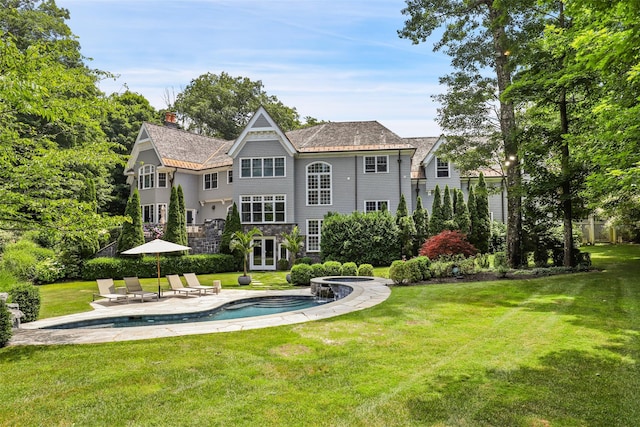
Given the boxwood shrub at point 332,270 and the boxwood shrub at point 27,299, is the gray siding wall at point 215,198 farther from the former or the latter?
the boxwood shrub at point 27,299

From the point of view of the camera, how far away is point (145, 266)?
23.2m

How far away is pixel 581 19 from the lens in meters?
8.45

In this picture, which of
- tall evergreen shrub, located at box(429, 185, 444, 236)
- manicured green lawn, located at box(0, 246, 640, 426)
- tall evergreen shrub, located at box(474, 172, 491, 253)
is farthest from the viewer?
tall evergreen shrub, located at box(474, 172, 491, 253)

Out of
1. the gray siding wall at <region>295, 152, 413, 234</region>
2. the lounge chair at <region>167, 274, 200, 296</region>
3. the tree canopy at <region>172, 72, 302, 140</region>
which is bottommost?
the lounge chair at <region>167, 274, 200, 296</region>

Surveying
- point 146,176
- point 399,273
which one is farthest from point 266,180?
point 399,273

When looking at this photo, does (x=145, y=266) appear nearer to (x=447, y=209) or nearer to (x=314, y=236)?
(x=314, y=236)

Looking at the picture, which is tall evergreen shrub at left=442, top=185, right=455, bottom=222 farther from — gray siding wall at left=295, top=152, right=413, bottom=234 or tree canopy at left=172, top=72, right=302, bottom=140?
tree canopy at left=172, top=72, right=302, bottom=140

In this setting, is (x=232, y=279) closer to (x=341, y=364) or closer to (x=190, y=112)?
(x=341, y=364)

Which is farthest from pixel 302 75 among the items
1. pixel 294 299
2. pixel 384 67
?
pixel 294 299

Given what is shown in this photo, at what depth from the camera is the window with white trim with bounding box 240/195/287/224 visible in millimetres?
27734

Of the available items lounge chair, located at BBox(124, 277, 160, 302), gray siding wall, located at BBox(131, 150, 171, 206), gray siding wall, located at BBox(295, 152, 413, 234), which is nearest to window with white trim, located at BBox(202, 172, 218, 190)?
gray siding wall, located at BBox(131, 150, 171, 206)

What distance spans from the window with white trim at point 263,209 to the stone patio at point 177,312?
11.7 m

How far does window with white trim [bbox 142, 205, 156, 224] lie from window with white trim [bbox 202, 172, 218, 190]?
14.0ft

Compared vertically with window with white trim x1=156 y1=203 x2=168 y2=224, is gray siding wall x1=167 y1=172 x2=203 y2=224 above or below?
above
